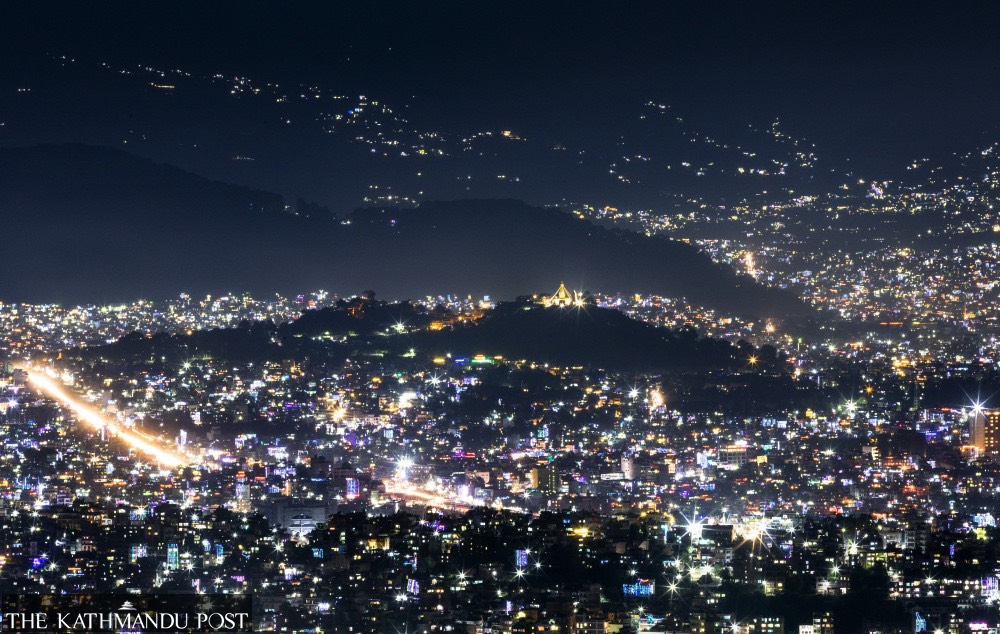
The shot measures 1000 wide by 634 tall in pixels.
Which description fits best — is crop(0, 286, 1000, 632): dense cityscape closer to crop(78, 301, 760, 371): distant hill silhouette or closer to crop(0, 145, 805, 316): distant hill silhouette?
crop(78, 301, 760, 371): distant hill silhouette

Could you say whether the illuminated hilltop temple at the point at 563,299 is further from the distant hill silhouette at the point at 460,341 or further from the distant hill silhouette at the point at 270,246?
the distant hill silhouette at the point at 270,246

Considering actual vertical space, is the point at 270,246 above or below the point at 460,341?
above

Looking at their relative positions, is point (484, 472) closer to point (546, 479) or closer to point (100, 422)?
point (546, 479)

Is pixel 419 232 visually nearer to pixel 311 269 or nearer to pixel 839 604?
pixel 311 269

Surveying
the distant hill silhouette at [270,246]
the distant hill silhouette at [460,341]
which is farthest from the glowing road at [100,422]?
the distant hill silhouette at [270,246]

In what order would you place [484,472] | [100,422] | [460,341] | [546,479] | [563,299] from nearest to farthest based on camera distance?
[546,479] < [484,472] < [100,422] < [460,341] < [563,299]

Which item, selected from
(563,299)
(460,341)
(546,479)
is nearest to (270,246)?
(563,299)
